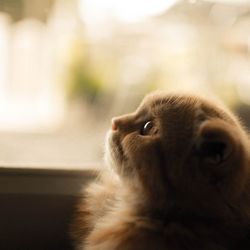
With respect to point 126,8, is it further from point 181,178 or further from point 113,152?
point 181,178

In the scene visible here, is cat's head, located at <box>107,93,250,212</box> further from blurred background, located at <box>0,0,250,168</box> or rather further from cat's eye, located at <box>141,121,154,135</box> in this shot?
blurred background, located at <box>0,0,250,168</box>

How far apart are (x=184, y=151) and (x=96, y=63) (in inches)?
21.7

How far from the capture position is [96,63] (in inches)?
56.5

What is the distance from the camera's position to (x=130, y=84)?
1449 millimetres

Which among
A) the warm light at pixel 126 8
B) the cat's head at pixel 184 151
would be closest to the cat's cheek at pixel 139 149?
the cat's head at pixel 184 151

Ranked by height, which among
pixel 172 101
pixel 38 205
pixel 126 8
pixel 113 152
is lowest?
pixel 38 205

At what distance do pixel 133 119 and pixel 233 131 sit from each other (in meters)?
0.23

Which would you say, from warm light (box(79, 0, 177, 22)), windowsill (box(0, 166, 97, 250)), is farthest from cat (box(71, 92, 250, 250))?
warm light (box(79, 0, 177, 22))

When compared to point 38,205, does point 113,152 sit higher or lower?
higher

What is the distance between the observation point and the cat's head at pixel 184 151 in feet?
3.07

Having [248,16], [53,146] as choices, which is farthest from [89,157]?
[248,16]

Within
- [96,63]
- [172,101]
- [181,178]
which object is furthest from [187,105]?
[96,63]

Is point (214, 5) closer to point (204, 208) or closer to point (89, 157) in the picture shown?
point (89, 157)

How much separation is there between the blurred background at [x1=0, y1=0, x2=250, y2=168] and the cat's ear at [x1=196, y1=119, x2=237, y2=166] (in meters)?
0.45
